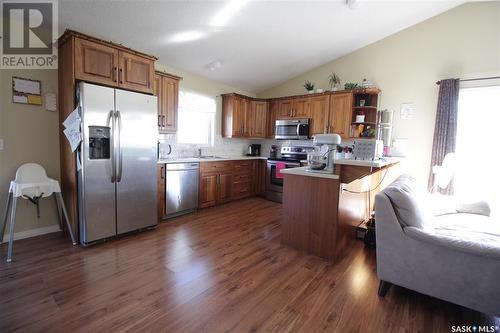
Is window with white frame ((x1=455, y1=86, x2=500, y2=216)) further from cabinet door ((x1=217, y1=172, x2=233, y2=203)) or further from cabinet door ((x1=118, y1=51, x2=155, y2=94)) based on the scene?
cabinet door ((x1=118, y1=51, x2=155, y2=94))

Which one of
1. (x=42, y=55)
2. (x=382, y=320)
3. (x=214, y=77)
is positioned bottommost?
(x=382, y=320)

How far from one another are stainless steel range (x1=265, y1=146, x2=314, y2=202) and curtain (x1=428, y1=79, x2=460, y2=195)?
2060 millimetres

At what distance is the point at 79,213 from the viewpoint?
2531 millimetres

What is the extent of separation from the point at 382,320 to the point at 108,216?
2757 mm

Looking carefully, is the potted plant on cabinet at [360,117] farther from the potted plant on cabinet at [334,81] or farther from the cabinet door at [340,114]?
the potted plant on cabinet at [334,81]

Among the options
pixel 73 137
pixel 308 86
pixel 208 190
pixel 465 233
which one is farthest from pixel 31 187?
pixel 308 86

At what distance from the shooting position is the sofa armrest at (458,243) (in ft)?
4.66

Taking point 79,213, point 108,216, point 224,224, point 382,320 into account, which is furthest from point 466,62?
point 79,213

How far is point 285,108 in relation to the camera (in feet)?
16.6

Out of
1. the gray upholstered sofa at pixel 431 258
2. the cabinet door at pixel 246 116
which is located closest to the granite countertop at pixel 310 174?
the gray upholstered sofa at pixel 431 258

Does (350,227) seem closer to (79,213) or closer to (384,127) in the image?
(384,127)

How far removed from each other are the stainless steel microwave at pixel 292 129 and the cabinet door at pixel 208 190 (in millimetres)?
1762

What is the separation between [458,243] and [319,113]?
3.42m

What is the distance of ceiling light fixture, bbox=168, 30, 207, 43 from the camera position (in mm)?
3082
